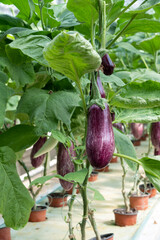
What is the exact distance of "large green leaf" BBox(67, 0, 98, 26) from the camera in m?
0.49

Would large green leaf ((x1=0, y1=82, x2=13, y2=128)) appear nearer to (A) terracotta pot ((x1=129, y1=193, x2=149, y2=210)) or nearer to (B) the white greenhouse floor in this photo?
(B) the white greenhouse floor

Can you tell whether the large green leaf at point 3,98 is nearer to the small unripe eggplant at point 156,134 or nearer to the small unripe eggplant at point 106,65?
the small unripe eggplant at point 106,65

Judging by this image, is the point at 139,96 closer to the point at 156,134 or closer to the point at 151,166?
the point at 151,166

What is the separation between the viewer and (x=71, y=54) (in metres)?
0.39

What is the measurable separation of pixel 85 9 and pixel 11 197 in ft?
0.98

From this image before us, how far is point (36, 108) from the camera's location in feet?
1.70

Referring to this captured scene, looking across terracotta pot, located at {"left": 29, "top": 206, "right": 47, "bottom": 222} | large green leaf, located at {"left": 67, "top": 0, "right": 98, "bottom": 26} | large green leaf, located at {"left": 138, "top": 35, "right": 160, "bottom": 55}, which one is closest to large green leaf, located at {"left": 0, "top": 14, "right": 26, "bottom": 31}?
large green leaf, located at {"left": 67, "top": 0, "right": 98, "bottom": 26}

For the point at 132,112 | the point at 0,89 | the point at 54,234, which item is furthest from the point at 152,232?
the point at 0,89

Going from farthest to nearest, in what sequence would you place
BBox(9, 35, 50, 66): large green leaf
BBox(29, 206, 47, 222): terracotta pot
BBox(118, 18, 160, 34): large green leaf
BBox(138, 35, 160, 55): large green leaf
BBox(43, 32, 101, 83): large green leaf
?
1. BBox(29, 206, 47, 222): terracotta pot
2. BBox(138, 35, 160, 55): large green leaf
3. BBox(118, 18, 160, 34): large green leaf
4. BBox(9, 35, 50, 66): large green leaf
5. BBox(43, 32, 101, 83): large green leaf

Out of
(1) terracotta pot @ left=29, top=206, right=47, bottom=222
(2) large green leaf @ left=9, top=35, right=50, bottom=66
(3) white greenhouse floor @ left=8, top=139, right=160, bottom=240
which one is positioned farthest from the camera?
(1) terracotta pot @ left=29, top=206, right=47, bottom=222

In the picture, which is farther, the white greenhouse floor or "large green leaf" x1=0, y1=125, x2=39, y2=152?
the white greenhouse floor

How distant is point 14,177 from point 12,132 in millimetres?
83

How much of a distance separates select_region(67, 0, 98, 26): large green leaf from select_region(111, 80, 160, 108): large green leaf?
4.7 inches

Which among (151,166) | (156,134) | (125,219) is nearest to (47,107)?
(151,166)
